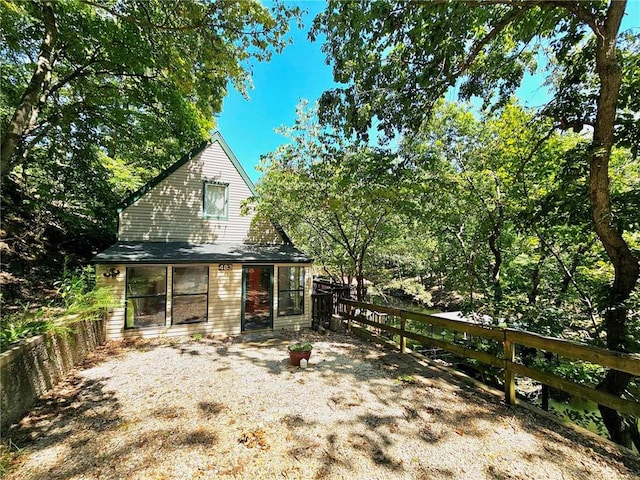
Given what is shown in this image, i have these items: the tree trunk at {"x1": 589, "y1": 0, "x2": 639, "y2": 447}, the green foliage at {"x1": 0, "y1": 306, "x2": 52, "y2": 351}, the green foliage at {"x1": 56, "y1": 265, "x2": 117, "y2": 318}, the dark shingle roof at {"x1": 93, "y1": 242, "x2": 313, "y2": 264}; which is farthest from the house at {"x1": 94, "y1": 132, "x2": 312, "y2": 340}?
the tree trunk at {"x1": 589, "y1": 0, "x2": 639, "y2": 447}

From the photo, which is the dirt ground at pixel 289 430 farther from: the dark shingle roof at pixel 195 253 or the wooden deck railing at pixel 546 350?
the dark shingle roof at pixel 195 253

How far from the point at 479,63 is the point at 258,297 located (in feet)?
26.2

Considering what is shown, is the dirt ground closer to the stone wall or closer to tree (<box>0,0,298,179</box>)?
the stone wall

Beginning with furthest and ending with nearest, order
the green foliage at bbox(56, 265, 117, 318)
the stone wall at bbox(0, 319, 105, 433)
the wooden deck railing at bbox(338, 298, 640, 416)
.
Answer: the green foliage at bbox(56, 265, 117, 318) < the stone wall at bbox(0, 319, 105, 433) < the wooden deck railing at bbox(338, 298, 640, 416)

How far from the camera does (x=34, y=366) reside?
3715 mm

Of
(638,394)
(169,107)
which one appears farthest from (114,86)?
(638,394)

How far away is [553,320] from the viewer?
17.1 ft

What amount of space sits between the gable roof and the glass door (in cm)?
275

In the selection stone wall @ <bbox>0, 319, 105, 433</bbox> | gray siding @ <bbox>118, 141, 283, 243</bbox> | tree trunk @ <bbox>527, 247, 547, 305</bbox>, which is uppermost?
gray siding @ <bbox>118, 141, 283, 243</bbox>

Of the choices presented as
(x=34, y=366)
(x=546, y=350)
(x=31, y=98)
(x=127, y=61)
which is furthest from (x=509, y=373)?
(x=31, y=98)

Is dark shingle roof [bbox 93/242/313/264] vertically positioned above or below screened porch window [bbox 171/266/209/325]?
above

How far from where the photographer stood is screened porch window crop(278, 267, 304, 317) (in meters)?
8.55

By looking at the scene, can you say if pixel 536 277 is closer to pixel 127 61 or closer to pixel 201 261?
pixel 201 261

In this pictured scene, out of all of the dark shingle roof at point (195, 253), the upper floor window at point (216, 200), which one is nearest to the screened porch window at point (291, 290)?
the dark shingle roof at point (195, 253)
